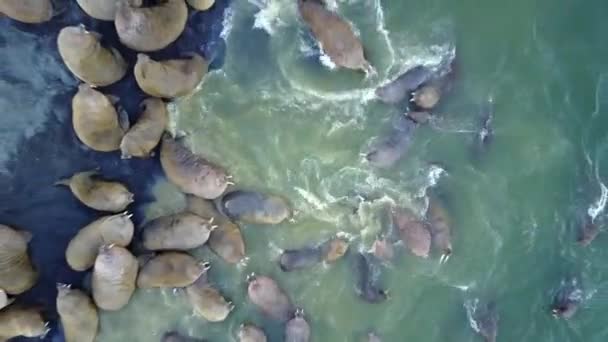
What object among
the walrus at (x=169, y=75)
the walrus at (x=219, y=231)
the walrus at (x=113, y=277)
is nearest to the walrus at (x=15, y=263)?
the walrus at (x=113, y=277)

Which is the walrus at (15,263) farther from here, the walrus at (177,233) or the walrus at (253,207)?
the walrus at (253,207)

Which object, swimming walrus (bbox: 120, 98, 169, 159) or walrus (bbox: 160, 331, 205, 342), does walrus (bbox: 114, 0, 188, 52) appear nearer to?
swimming walrus (bbox: 120, 98, 169, 159)

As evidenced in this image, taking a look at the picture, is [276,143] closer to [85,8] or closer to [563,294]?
[85,8]

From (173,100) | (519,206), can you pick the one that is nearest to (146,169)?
(173,100)

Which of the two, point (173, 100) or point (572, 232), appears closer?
point (173, 100)

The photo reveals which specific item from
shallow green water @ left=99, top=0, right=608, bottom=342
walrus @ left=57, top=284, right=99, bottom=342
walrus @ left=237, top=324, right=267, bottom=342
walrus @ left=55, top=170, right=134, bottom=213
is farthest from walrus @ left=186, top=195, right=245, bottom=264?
walrus @ left=57, top=284, right=99, bottom=342

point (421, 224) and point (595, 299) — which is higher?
point (421, 224)
